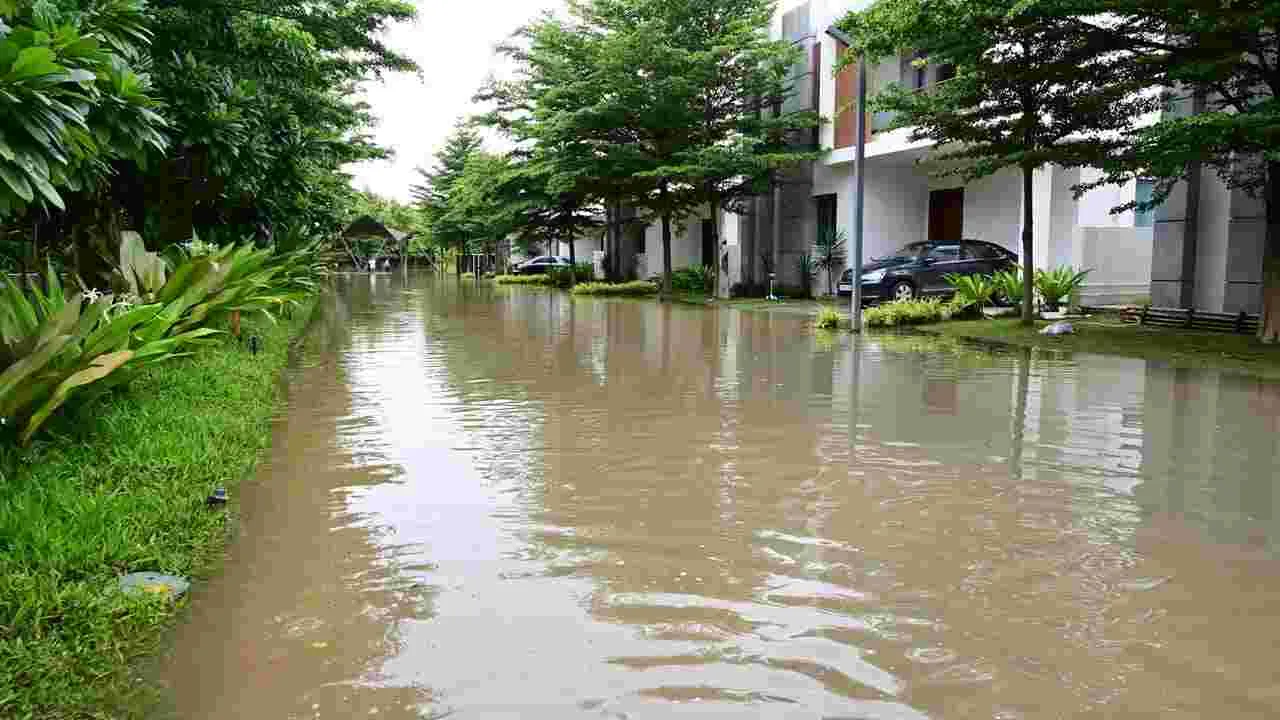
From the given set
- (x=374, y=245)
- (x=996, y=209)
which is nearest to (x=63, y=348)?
(x=996, y=209)

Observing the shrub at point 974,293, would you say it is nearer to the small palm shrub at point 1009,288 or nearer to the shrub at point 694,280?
the small palm shrub at point 1009,288

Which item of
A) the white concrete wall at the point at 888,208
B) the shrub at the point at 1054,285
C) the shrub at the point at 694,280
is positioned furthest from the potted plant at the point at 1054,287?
the shrub at the point at 694,280

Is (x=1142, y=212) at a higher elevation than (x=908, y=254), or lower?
higher

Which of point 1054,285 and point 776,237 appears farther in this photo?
point 776,237

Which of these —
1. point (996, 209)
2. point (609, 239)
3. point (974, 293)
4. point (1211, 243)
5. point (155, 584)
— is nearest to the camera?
point (155, 584)

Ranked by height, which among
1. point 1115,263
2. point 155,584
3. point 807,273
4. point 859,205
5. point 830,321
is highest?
point 859,205

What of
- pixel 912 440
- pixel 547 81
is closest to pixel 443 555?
pixel 912 440

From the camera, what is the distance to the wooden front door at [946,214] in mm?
29234

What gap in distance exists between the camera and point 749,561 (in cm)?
532

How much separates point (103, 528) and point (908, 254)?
21.8 meters

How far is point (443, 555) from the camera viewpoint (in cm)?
541

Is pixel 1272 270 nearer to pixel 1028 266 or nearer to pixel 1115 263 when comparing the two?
pixel 1028 266

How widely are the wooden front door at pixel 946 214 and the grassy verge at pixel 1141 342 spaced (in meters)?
10.1

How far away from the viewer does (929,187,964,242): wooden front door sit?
29234mm
